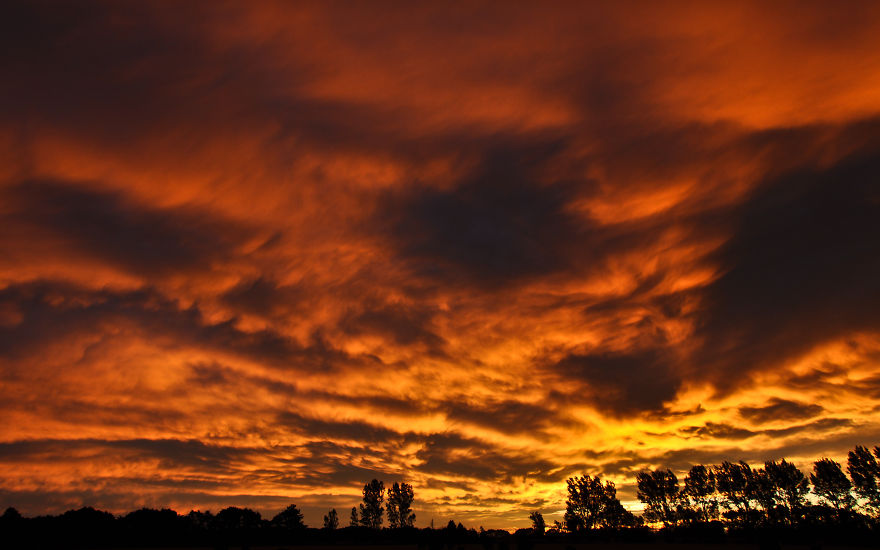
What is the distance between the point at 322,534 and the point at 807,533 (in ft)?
447

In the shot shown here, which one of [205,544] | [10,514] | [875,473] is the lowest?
[205,544]

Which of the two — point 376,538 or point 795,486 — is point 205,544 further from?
point 795,486

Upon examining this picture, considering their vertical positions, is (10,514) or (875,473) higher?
(875,473)

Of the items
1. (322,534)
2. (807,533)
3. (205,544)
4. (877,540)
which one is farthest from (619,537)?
(205,544)

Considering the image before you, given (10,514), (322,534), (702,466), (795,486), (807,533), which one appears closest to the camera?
(807,533)

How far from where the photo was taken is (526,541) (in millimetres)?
48000

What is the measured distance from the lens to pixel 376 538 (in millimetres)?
137750

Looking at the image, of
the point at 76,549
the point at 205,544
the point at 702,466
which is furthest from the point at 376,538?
the point at 702,466

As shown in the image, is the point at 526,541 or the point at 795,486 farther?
the point at 795,486

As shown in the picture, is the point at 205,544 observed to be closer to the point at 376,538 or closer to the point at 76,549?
the point at 76,549

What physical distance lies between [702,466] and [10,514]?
253 metres

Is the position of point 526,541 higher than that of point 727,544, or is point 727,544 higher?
point 526,541

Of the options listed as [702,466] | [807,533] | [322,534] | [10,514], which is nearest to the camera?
[807,533]

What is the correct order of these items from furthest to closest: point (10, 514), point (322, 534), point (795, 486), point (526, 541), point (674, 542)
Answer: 1. point (795, 486)
2. point (322, 534)
3. point (10, 514)
4. point (674, 542)
5. point (526, 541)
